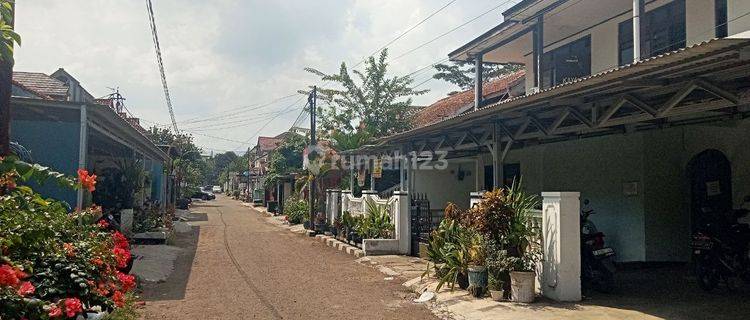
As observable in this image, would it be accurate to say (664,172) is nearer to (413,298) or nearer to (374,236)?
(413,298)

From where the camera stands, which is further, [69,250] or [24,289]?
[69,250]

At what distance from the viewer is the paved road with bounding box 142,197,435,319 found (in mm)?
7387

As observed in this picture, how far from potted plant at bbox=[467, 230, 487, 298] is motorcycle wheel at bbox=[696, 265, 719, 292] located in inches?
126

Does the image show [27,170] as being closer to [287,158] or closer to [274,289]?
[274,289]

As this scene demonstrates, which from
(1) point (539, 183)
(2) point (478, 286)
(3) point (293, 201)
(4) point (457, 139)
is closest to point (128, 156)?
(3) point (293, 201)

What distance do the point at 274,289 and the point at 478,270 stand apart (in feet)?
11.0

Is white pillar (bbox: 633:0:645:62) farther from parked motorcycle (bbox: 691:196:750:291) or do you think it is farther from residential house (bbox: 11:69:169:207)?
→ residential house (bbox: 11:69:169:207)

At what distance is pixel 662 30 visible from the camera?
10.9 meters

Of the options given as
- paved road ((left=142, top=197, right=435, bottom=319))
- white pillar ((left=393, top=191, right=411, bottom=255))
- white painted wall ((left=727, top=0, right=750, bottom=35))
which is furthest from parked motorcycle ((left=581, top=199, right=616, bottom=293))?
white pillar ((left=393, top=191, right=411, bottom=255))

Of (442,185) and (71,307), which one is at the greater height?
(442,185)

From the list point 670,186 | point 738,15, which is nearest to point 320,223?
point 670,186

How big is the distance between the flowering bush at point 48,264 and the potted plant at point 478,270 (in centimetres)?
471

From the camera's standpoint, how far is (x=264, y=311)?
7.38 m

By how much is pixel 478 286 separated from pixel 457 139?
16.2 ft
